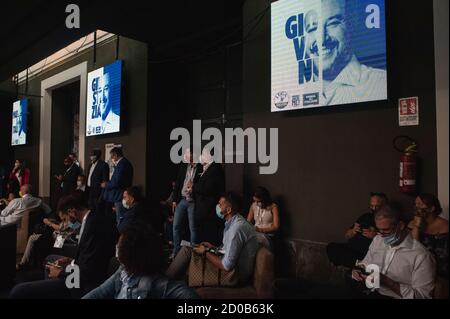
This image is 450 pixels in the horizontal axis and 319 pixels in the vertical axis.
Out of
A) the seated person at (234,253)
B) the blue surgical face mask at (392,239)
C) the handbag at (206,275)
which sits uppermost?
the blue surgical face mask at (392,239)

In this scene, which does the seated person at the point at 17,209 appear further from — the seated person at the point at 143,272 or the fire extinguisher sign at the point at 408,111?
the fire extinguisher sign at the point at 408,111

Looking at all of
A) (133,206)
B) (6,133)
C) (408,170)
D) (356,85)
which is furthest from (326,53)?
(6,133)

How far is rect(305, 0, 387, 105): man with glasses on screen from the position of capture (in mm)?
2945

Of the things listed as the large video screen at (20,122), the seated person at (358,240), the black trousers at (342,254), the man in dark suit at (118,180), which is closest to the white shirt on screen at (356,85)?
the seated person at (358,240)

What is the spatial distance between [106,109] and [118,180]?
1614mm

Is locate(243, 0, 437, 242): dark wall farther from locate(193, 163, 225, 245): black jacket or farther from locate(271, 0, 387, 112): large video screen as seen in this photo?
locate(193, 163, 225, 245): black jacket

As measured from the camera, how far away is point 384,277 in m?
2.10

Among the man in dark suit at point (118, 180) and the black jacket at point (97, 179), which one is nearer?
the man in dark suit at point (118, 180)

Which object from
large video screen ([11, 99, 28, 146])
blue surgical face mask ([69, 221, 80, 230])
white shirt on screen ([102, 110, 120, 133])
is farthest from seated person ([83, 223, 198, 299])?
large video screen ([11, 99, 28, 146])

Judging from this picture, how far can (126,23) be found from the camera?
4.65m

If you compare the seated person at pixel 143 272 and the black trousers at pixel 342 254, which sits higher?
the seated person at pixel 143 272

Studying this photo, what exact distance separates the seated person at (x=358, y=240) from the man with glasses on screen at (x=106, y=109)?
13.1 feet

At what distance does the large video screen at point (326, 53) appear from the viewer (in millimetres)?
2924
